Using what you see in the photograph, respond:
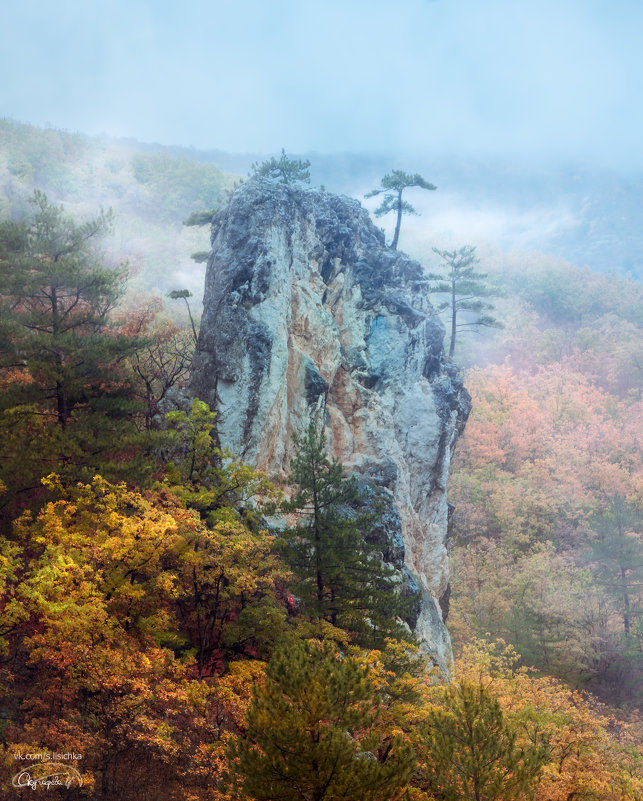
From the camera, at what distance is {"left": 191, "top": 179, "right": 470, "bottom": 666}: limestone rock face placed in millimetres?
19141

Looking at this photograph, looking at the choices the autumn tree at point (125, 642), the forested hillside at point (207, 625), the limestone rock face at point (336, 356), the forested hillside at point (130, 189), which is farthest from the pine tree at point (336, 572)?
the forested hillside at point (130, 189)

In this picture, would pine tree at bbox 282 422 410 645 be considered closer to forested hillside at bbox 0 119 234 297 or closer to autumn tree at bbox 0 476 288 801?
autumn tree at bbox 0 476 288 801

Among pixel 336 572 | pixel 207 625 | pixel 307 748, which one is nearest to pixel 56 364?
pixel 207 625

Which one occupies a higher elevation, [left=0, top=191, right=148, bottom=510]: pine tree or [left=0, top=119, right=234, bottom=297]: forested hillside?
[left=0, top=119, right=234, bottom=297]: forested hillside

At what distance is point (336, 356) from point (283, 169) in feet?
29.3

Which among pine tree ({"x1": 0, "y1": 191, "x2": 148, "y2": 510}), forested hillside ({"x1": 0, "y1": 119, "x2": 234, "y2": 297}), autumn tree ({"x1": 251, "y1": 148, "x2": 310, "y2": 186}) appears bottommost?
pine tree ({"x1": 0, "y1": 191, "x2": 148, "y2": 510})

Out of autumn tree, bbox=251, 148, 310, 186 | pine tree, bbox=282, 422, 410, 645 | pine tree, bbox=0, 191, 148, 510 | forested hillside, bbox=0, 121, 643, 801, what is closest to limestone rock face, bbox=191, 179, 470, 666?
autumn tree, bbox=251, 148, 310, 186

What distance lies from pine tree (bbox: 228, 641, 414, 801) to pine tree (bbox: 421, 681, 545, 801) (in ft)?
3.25

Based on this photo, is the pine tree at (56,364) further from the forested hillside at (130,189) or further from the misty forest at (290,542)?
the forested hillside at (130,189)

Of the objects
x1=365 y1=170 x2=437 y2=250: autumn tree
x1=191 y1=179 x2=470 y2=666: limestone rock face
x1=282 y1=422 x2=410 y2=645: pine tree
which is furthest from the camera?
x1=365 y1=170 x2=437 y2=250: autumn tree

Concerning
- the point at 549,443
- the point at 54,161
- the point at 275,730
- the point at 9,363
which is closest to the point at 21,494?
the point at 9,363

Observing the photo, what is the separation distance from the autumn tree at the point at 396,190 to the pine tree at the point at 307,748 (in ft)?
90.3

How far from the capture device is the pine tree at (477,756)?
849cm

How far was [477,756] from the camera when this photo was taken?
28.2ft
